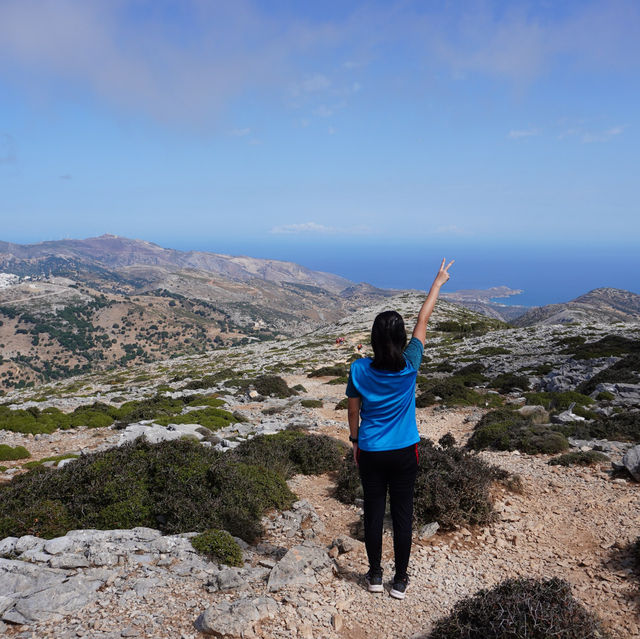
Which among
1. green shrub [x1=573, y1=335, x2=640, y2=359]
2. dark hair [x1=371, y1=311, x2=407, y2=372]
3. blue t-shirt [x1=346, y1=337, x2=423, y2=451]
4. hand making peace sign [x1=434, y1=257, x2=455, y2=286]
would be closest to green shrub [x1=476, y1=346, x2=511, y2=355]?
green shrub [x1=573, y1=335, x2=640, y2=359]

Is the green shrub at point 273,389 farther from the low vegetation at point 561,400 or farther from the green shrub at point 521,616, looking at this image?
the green shrub at point 521,616

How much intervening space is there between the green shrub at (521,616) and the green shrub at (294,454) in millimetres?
Result: 6349

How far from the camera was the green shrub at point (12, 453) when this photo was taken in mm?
13805

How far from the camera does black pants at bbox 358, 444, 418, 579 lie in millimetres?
4707

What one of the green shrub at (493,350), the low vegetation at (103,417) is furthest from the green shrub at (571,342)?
the low vegetation at (103,417)

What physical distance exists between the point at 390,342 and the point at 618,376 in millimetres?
21021

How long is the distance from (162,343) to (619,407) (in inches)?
7799

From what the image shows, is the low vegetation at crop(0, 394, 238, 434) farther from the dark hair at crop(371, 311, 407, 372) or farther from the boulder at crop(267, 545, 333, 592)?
the dark hair at crop(371, 311, 407, 372)

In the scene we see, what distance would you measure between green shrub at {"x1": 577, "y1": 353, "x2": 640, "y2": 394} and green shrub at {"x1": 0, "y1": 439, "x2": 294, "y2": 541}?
17.5 m

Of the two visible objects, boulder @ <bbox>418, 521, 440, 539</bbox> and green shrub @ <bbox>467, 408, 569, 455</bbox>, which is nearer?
boulder @ <bbox>418, 521, 440, 539</bbox>

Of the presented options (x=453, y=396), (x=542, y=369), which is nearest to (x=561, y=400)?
(x=453, y=396)

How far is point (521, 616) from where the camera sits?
153 inches

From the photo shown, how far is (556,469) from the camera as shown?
392 inches

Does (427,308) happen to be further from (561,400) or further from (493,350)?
(493,350)
